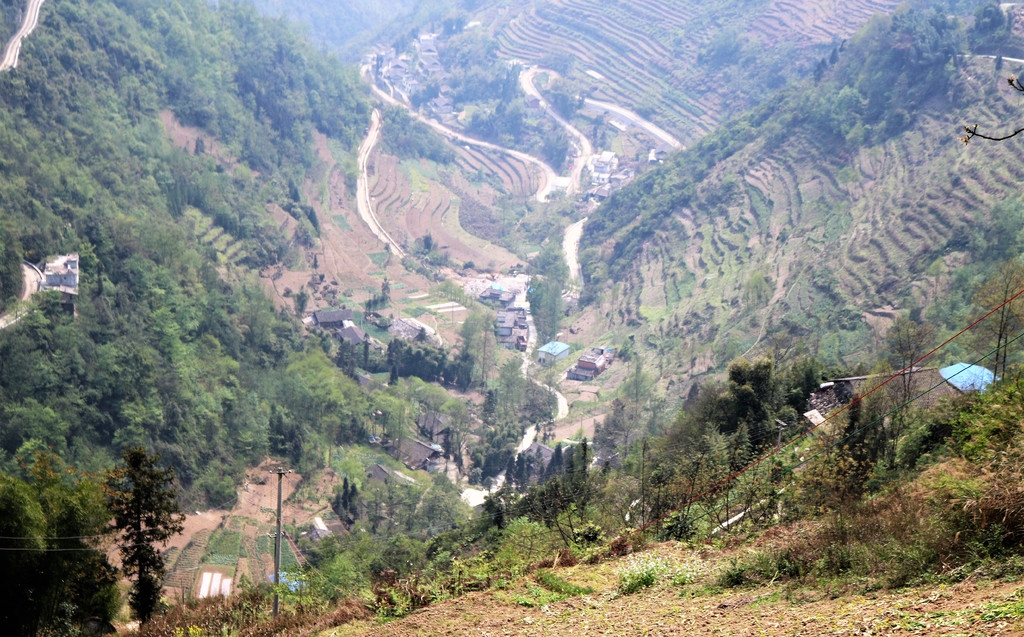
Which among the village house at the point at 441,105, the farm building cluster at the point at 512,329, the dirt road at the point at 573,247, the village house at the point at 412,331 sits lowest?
the village house at the point at 412,331

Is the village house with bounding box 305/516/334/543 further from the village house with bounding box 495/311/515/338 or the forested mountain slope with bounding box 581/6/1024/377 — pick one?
the village house with bounding box 495/311/515/338

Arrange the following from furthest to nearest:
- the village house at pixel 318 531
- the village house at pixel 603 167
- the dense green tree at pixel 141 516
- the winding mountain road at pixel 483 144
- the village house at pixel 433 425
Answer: the winding mountain road at pixel 483 144 → the village house at pixel 603 167 → the village house at pixel 433 425 → the village house at pixel 318 531 → the dense green tree at pixel 141 516

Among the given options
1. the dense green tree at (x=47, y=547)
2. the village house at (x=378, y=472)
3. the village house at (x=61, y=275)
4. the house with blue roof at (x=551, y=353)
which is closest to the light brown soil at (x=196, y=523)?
the village house at (x=378, y=472)

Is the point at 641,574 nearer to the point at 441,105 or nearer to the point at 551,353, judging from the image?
the point at 551,353

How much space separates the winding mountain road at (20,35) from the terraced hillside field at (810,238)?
131 ft

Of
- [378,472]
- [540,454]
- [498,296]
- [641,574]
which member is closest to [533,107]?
[498,296]

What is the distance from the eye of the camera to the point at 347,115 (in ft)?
265

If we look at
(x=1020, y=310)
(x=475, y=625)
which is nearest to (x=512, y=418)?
(x=1020, y=310)

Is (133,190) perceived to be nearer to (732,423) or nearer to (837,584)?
(732,423)

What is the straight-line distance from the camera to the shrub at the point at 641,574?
37.2 ft

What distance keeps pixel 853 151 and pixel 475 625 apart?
183 ft

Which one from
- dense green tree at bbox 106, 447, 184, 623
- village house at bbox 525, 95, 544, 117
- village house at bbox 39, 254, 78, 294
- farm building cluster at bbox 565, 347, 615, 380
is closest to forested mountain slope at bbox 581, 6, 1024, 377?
farm building cluster at bbox 565, 347, 615, 380

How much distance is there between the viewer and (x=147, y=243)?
4328cm

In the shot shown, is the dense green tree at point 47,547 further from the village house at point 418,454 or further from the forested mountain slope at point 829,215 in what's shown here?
the forested mountain slope at point 829,215
